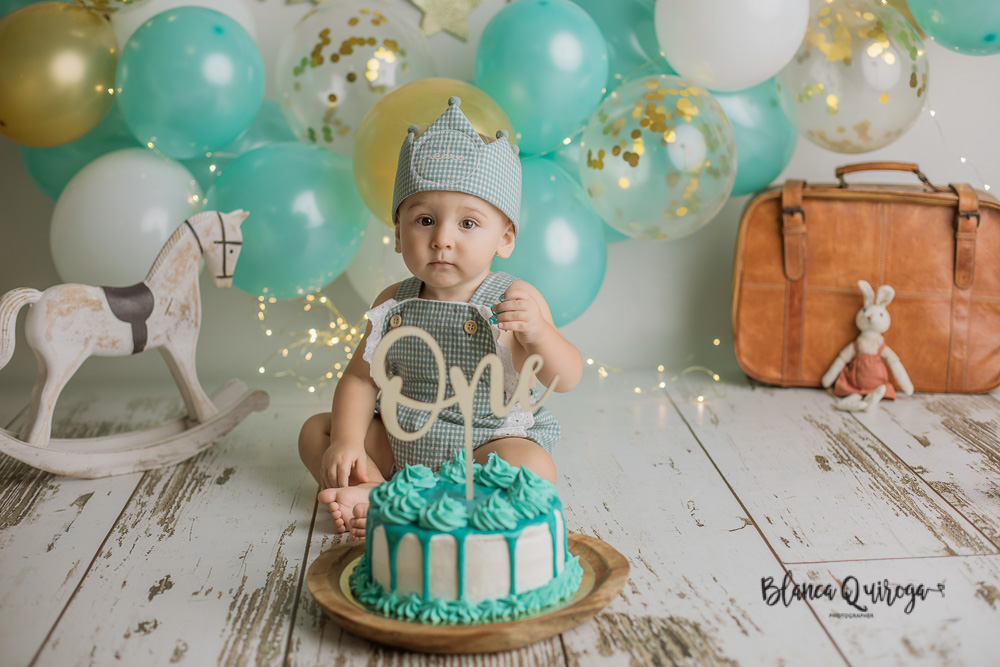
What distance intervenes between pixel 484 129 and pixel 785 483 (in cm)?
95

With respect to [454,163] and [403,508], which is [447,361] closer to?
[454,163]

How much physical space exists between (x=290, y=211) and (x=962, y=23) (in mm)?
1575

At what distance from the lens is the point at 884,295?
7.72 feet

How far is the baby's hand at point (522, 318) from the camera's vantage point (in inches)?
60.3

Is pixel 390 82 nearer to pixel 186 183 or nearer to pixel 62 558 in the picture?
pixel 186 183

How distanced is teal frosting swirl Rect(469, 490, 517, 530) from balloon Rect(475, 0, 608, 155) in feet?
3.63

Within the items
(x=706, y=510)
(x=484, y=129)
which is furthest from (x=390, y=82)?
(x=706, y=510)

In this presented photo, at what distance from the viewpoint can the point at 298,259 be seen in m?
2.04

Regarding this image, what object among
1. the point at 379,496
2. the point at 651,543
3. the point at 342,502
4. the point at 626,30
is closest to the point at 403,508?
the point at 379,496

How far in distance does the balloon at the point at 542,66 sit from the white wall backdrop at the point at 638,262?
0.49 metres

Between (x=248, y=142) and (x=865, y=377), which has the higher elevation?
(x=248, y=142)

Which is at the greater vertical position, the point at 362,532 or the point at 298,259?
the point at 298,259

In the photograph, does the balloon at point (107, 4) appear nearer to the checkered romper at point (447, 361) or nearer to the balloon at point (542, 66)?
the balloon at point (542, 66)

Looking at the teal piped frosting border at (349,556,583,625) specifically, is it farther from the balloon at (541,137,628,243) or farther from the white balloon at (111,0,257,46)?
the white balloon at (111,0,257,46)
